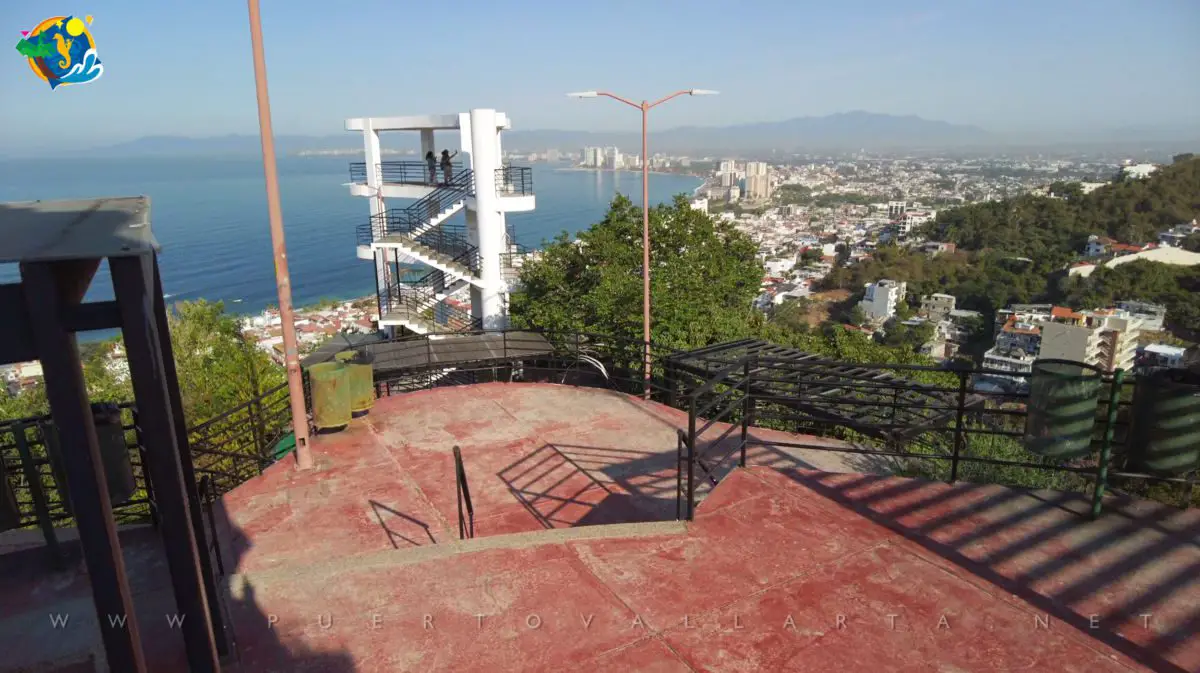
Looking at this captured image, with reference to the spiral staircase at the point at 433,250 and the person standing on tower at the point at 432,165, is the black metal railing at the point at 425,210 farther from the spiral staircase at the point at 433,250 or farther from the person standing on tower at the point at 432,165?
the person standing on tower at the point at 432,165

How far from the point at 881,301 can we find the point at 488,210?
6509 cm

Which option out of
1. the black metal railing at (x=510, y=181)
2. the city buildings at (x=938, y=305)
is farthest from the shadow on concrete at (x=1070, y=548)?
the city buildings at (x=938, y=305)

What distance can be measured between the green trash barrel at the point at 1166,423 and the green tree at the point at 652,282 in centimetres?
1387

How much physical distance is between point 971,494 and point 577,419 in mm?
5453

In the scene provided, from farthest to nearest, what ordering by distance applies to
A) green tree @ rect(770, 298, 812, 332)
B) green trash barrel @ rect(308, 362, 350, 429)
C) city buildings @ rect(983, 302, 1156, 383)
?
green tree @ rect(770, 298, 812, 332), city buildings @ rect(983, 302, 1156, 383), green trash barrel @ rect(308, 362, 350, 429)

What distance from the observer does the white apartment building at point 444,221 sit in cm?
2709

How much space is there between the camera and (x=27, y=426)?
5.34 meters

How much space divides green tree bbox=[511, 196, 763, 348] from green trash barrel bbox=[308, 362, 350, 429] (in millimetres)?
10836

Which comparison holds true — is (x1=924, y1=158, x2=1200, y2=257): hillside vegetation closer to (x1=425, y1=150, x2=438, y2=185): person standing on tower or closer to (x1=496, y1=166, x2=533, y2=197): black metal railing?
(x1=496, y1=166, x2=533, y2=197): black metal railing

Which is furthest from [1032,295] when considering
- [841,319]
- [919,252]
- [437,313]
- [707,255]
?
[437,313]

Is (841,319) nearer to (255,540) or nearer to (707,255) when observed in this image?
(707,255)

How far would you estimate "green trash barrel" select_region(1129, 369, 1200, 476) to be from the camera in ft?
17.2

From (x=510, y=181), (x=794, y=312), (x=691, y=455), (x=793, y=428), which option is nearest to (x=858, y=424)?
(x=691, y=455)

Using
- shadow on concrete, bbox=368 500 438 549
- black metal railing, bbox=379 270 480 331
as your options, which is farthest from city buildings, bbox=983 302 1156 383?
shadow on concrete, bbox=368 500 438 549
